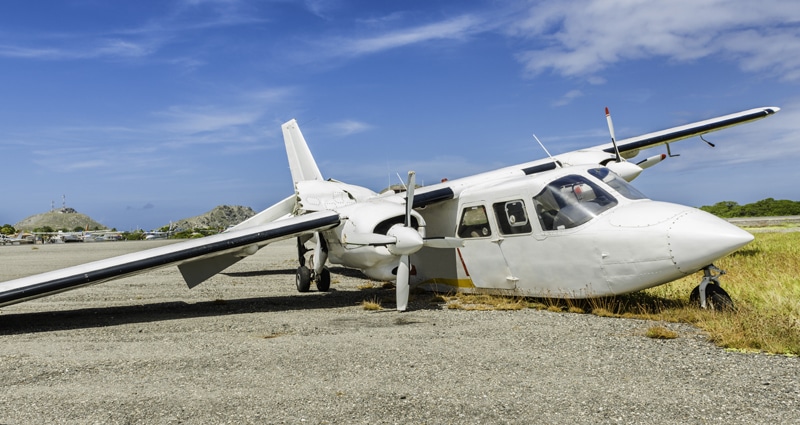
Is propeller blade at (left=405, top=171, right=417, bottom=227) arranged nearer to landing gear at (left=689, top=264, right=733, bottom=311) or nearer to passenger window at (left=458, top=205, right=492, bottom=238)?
passenger window at (left=458, top=205, right=492, bottom=238)

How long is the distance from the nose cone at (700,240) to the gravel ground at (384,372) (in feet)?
3.18

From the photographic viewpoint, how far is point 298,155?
20000mm

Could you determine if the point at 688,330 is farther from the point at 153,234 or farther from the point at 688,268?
the point at 153,234

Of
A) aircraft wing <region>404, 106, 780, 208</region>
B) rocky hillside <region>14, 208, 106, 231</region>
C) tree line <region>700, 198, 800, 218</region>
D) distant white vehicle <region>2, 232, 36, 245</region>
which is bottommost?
tree line <region>700, 198, 800, 218</region>

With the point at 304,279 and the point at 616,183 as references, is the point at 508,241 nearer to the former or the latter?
the point at 616,183

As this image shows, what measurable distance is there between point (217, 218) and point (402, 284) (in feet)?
467

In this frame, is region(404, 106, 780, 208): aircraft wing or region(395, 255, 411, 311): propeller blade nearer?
region(395, 255, 411, 311): propeller blade

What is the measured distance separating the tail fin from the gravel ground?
8.83 m

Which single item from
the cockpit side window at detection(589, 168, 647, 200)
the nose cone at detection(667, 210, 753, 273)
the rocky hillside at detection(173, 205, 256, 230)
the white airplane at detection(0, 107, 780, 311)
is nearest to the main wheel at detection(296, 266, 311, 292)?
the white airplane at detection(0, 107, 780, 311)

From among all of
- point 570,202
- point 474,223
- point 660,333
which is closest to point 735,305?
point 660,333

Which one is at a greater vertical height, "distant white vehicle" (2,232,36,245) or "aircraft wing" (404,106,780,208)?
"distant white vehicle" (2,232,36,245)

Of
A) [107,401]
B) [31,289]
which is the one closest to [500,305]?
[107,401]

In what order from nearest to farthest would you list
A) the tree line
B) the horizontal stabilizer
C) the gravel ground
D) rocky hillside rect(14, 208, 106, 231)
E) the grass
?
1. the gravel ground
2. the grass
3. the horizontal stabilizer
4. the tree line
5. rocky hillside rect(14, 208, 106, 231)

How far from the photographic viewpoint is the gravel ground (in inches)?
202
